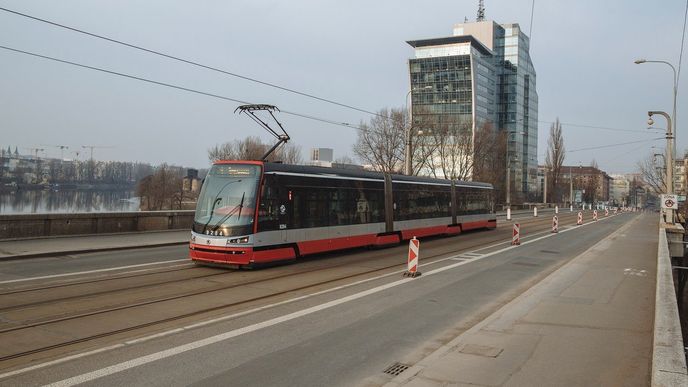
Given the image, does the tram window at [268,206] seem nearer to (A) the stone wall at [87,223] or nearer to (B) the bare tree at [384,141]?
(A) the stone wall at [87,223]

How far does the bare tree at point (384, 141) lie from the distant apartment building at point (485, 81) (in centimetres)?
3963

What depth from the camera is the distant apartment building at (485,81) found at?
109m

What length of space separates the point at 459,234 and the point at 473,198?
2.55 m

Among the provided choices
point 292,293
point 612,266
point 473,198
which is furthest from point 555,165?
point 292,293

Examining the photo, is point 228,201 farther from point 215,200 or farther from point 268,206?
point 268,206

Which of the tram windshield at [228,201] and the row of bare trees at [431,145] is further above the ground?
the row of bare trees at [431,145]

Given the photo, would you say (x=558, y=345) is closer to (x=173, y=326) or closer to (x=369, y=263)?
(x=173, y=326)

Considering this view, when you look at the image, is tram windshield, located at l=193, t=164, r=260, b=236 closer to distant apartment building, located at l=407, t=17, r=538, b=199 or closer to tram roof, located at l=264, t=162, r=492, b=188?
tram roof, located at l=264, t=162, r=492, b=188

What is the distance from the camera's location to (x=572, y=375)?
17.2ft

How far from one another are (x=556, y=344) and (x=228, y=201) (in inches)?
355

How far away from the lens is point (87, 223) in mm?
19469

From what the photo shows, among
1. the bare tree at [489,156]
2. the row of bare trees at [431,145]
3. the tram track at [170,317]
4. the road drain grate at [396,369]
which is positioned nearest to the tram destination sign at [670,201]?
the tram track at [170,317]

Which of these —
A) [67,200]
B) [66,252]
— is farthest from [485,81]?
[66,252]

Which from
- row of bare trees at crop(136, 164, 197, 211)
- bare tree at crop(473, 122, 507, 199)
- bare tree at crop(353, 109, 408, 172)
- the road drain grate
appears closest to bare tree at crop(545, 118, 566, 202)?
bare tree at crop(473, 122, 507, 199)
